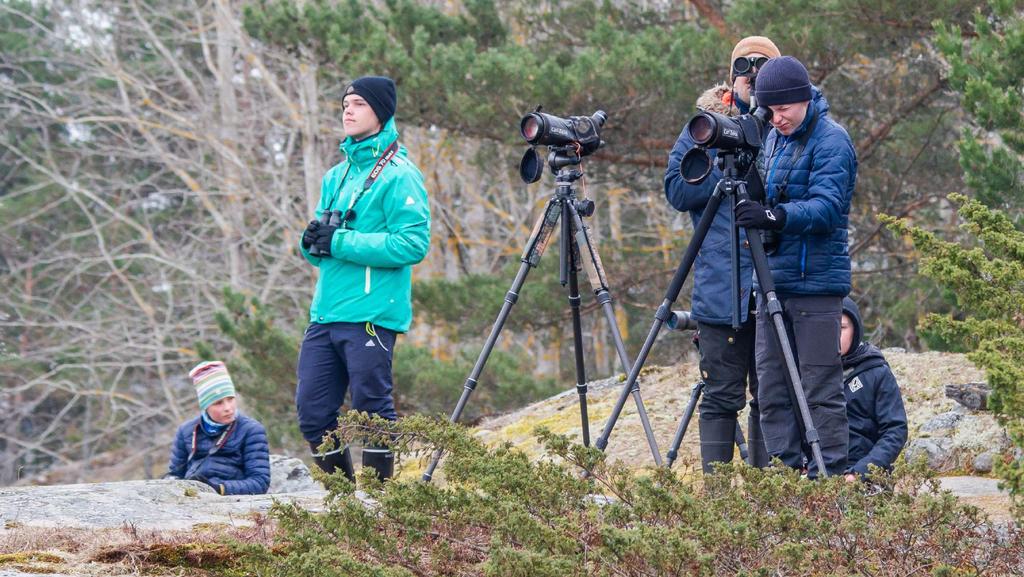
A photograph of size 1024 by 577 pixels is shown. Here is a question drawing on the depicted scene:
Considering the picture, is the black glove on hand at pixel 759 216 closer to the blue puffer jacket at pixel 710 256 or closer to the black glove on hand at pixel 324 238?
the blue puffer jacket at pixel 710 256

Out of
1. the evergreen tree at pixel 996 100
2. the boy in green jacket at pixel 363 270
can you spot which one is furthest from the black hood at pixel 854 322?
the evergreen tree at pixel 996 100

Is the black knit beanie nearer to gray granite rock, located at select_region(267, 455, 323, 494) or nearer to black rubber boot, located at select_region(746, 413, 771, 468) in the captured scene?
black rubber boot, located at select_region(746, 413, 771, 468)

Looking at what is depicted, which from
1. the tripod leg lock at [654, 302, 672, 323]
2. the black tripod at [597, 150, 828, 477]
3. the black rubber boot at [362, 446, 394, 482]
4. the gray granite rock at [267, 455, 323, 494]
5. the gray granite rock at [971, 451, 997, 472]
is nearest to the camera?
the black tripod at [597, 150, 828, 477]

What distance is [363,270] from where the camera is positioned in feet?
17.7

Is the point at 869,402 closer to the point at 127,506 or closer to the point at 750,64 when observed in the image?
the point at 750,64

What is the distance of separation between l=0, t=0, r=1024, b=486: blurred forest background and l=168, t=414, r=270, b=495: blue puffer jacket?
3372 millimetres

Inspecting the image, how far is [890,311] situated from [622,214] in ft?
37.6

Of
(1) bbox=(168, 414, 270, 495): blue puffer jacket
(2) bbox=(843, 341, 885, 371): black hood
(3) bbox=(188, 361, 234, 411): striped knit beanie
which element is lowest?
(1) bbox=(168, 414, 270, 495): blue puffer jacket

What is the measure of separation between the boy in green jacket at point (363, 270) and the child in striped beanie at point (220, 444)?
850 mm

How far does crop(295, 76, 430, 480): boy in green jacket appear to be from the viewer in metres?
5.29

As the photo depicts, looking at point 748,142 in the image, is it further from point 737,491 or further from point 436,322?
point 436,322

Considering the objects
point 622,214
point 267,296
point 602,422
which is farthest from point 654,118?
point 622,214

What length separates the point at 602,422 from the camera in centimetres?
767

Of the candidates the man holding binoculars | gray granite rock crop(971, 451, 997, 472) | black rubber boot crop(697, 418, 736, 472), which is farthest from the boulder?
black rubber boot crop(697, 418, 736, 472)
